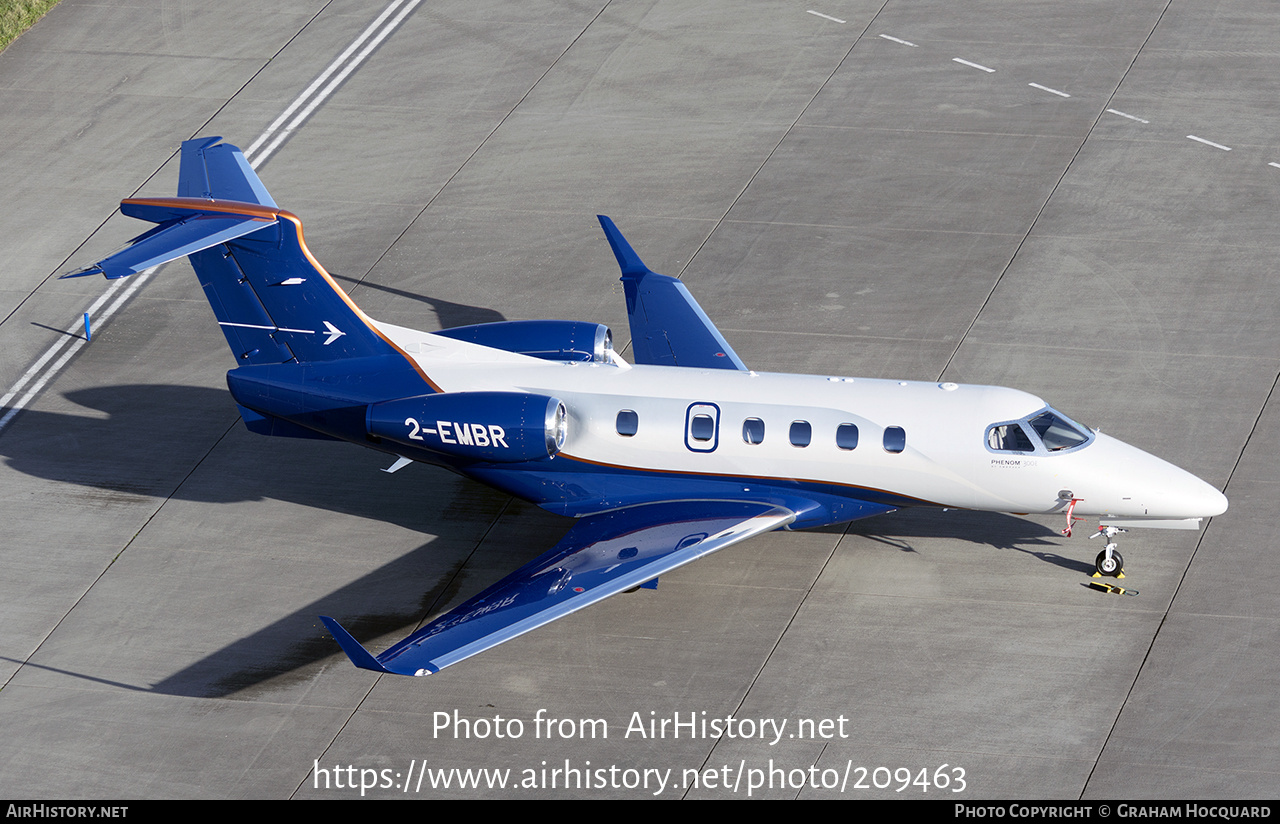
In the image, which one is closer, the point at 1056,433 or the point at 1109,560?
the point at 1056,433

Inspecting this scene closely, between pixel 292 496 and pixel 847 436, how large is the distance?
873 centimetres

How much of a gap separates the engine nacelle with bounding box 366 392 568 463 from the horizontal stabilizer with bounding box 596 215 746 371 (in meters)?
3.38

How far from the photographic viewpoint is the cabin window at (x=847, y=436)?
2070 cm

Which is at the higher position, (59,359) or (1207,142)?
(1207,142)

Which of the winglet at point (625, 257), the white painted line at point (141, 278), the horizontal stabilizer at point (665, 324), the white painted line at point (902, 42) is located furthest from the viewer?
the white painted line at point (902, 42)

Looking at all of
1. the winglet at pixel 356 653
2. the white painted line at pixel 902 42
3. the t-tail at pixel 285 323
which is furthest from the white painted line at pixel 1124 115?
the winglet at pixel 356 653

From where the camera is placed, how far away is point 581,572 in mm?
20141

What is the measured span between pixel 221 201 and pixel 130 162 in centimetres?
1207

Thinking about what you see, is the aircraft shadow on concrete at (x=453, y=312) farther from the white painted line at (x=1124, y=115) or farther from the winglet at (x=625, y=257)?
the white painted line at (x=1124, y=115)

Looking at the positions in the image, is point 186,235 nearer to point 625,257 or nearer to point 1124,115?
point 625,257

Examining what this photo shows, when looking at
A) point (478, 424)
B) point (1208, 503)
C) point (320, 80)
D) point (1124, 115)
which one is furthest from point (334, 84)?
point (1208, 503)

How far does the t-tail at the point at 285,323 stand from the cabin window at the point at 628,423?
2.74 meters

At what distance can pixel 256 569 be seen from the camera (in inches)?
880

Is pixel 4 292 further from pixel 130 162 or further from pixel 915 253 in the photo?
pixel 915 253
